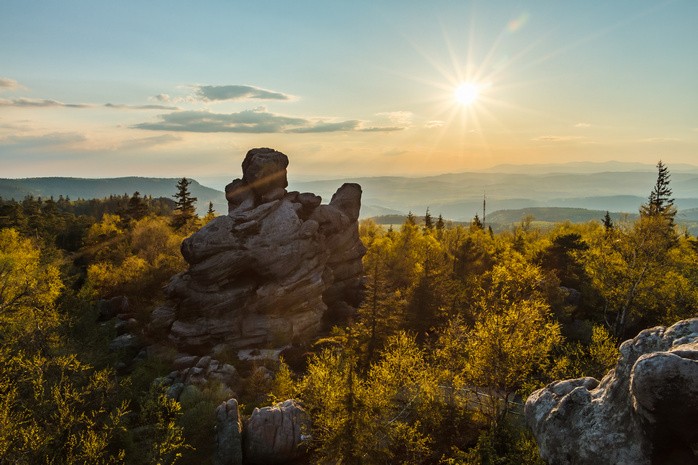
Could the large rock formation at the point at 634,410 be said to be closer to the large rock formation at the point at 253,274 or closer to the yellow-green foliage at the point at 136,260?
the large rock formation at the point at 253,274

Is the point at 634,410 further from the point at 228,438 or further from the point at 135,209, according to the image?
the point at 135,209

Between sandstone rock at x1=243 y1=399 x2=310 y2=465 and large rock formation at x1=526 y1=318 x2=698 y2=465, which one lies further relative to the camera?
sandstone rock at x1=243 y1=399 x2=310 y2=465

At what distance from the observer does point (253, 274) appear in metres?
45.1

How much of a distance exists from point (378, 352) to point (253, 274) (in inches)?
764

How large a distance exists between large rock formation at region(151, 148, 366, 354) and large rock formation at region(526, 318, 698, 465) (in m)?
32.2

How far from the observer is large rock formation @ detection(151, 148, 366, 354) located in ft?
136

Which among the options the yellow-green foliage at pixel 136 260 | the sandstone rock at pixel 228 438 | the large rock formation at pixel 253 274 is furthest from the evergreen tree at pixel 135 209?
the sandstone rock at pixel 228 438

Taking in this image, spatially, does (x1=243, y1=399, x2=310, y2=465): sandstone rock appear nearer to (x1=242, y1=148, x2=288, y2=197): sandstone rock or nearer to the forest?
the forest

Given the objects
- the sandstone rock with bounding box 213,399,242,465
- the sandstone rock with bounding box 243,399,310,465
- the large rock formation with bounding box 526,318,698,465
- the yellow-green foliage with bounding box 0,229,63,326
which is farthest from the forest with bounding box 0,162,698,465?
the large rock formation with bounding box 526,318,698,465

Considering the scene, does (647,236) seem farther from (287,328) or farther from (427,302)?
(287,328)

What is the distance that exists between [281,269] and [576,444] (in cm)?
3519

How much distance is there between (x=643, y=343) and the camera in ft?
48.0

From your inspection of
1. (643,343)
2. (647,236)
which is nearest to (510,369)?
(643,343)

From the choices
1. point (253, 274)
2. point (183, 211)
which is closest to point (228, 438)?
point (253, 274)
